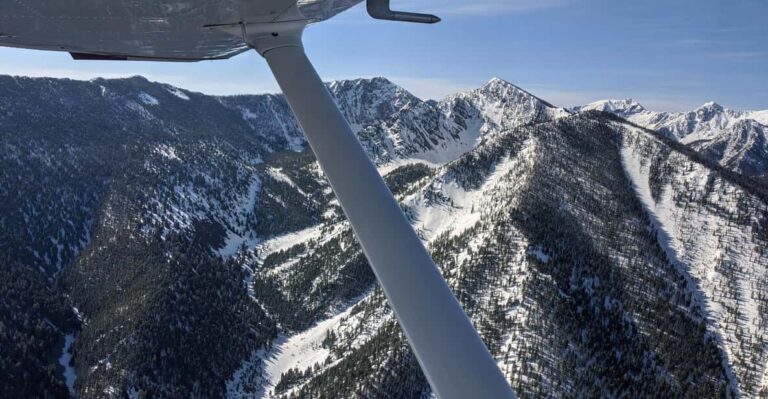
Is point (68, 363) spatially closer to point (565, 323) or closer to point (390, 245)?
point (565, 323)

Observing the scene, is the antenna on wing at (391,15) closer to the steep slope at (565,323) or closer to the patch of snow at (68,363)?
the steep slope at (565,323)

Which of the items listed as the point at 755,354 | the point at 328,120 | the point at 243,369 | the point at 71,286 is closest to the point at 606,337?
the point at 755,354

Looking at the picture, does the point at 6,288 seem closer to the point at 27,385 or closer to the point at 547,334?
the point at 27,385

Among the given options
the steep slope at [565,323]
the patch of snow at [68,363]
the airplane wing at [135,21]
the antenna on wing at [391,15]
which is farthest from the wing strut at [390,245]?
the patch of snow at [68,363]

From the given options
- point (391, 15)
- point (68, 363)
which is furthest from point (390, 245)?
point (68, 363)

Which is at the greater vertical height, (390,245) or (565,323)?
(565,323)

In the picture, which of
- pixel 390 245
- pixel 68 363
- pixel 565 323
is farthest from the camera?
pixel 68 363
